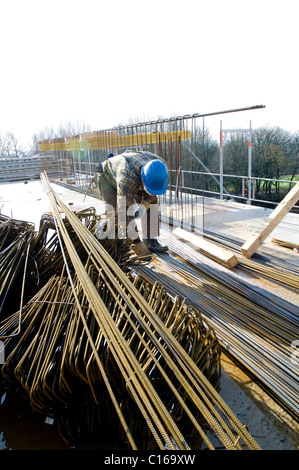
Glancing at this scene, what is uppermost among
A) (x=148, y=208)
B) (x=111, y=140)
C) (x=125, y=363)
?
(x=111, y=140)

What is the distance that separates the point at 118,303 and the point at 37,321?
73 cm

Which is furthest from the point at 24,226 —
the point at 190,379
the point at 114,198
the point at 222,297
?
the point at 190,379

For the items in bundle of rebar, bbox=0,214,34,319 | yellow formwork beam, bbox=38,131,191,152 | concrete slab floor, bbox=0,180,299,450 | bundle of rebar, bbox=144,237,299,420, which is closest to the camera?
concrete slab floor, bbox=0,180,299,450

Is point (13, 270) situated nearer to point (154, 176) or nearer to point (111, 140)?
point (154, 176)

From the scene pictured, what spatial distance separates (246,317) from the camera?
3.42m

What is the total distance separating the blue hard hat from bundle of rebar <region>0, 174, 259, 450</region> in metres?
2.05

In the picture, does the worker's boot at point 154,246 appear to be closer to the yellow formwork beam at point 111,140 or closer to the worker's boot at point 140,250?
the worker's boot at point 140,250

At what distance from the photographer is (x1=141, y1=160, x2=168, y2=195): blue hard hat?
15.3 ft

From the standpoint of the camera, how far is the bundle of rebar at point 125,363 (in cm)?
199

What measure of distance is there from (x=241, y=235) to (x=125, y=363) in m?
4.82

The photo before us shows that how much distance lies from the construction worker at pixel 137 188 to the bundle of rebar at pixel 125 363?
2083 mm

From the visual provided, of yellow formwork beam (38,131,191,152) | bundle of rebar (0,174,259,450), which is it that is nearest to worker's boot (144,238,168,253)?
bundle of rebar (0,174,259,450)

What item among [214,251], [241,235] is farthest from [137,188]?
[241,235]

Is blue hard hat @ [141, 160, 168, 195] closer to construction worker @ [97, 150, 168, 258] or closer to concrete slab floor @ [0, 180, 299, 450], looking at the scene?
construction worker @ [97, 150, 168, 258]
